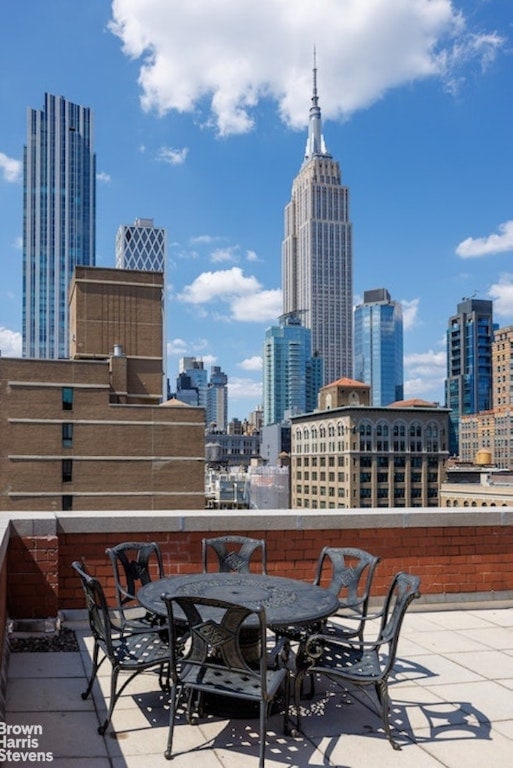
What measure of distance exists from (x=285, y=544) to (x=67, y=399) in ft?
158

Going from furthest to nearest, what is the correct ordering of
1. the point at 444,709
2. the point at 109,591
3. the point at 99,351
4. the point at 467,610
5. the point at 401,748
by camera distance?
the point at 99,351 → the point at 467,610 → the point at 109,591 → the point at 444,709 → the point at 401,748

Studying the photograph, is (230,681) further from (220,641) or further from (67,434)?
(67,434)

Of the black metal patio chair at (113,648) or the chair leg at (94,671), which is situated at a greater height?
the black metal patio chair at (113,648)

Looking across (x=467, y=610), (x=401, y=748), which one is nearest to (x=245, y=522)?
(x=467, y=610)

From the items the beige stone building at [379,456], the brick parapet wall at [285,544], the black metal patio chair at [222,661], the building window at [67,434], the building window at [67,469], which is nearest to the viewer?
the black metal patio chair at [222,661]

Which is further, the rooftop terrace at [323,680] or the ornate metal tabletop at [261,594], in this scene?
the ornate metal tabletop at [261,594]

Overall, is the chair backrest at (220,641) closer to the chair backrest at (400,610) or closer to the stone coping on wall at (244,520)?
the chair backrest at (400,610)

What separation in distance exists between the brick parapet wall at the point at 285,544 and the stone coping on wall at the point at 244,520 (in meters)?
0.01

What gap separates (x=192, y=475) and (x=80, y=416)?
987 cm

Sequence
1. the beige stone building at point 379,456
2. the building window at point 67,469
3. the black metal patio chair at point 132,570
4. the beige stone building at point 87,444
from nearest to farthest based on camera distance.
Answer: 1. the black metal patio chair at point 132,570
2. the beige stone building at point 87,444
3. the building window at point 67,469
4. the beige stone building at point 379,456

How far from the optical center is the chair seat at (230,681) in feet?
14.1

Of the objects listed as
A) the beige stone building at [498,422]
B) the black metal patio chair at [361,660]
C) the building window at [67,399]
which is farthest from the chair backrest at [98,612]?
the beige stone building at [498,422]

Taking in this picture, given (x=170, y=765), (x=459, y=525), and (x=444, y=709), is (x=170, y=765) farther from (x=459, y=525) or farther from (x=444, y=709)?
(x=459, y=525)

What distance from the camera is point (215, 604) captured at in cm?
424
